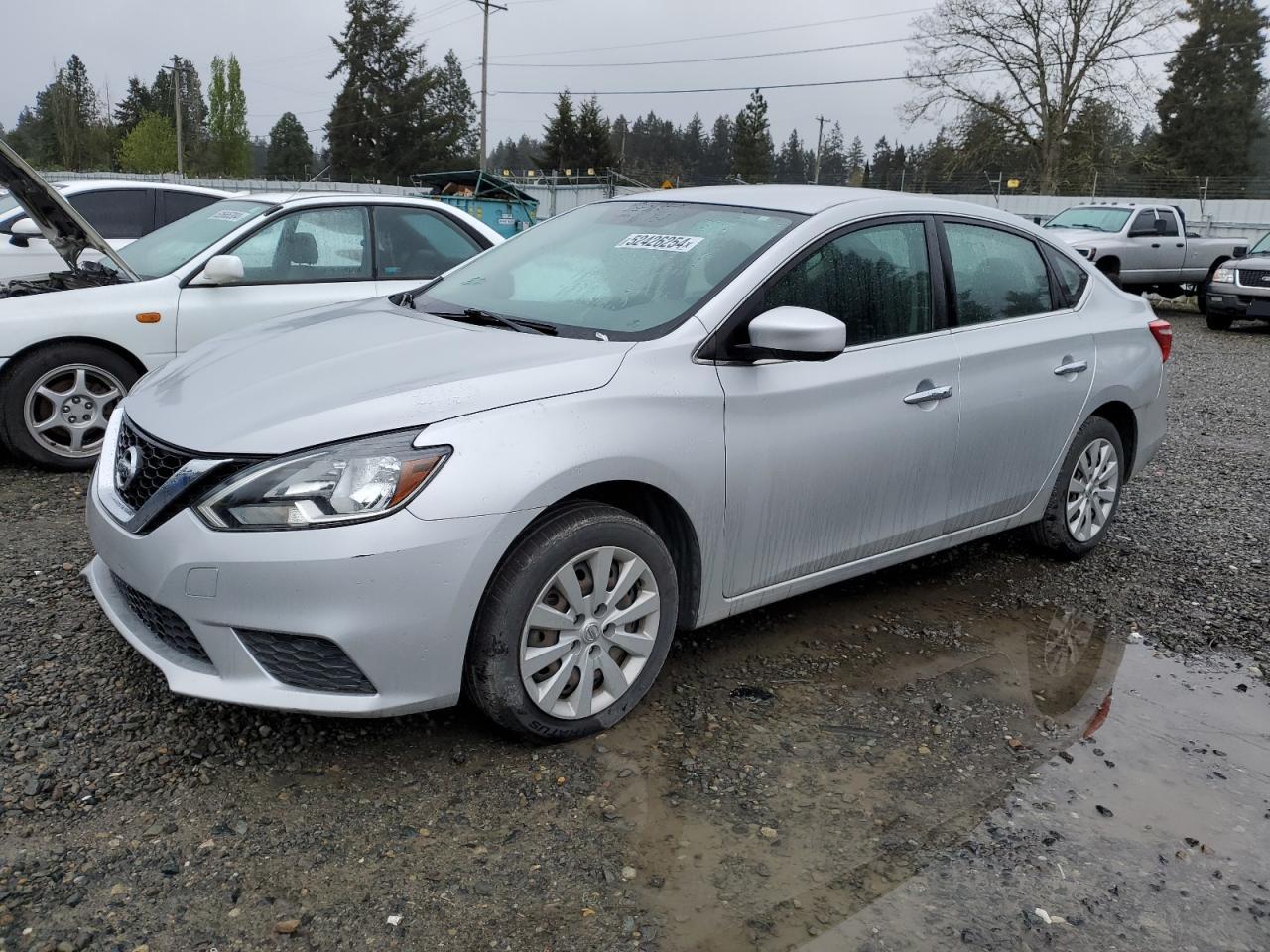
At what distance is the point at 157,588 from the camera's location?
285 centimetres

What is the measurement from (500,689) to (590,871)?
22.2 inches

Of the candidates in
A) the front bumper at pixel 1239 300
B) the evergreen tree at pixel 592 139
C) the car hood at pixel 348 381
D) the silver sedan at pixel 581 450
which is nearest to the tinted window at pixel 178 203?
the silver sedan at pixel 581 450

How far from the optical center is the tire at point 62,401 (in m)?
5.66

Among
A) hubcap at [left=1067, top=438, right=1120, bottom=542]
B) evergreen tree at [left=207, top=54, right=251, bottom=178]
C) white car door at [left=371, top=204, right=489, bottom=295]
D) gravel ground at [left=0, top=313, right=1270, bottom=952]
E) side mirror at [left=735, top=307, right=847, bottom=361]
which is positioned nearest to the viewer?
gravel ground at [left=0, top=313, right=1270, bottom=952]

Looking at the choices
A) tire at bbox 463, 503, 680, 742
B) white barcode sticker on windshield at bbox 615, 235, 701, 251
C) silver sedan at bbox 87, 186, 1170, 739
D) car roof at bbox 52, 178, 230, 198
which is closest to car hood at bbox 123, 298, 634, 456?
silver sedan at bbox 87, 186, 1170, 739

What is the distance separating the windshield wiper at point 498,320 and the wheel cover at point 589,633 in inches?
32.7

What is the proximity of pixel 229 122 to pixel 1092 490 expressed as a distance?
84086mm

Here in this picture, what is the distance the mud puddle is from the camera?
8.43ft

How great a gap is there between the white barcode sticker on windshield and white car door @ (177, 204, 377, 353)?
10.1 ft

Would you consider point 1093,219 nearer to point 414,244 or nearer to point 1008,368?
point 414,244

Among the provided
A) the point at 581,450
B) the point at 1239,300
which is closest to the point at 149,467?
the point at 581,450

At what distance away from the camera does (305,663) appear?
9.20ft

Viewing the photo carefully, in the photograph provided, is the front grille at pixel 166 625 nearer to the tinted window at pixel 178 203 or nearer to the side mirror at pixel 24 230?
the side mirror at pixel 24 230

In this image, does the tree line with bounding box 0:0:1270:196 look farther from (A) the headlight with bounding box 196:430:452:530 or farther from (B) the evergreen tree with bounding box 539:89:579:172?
(A) the headlight with bounding box 196:430:452:530
